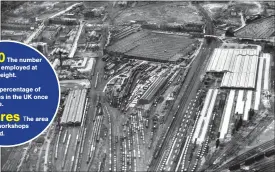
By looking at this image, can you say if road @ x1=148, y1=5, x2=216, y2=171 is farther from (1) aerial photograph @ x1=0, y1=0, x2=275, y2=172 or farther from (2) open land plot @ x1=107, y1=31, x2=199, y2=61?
(2) open land plot @ x1=107, y1=31, x2=199, y2=61

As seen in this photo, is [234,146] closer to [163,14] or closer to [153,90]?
[153,90]

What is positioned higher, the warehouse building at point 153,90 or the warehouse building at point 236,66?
the warehouse building at point 236,66

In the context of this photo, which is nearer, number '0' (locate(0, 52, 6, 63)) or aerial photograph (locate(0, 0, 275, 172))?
number '0' (locate(0, 52, 6, 63))

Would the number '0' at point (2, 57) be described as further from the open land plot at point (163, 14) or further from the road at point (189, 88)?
the open land plot at point (163, 14)

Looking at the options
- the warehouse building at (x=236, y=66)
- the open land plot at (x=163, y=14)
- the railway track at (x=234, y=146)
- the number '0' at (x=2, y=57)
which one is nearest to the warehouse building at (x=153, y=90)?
the warehouse building at (x=236, y=66)

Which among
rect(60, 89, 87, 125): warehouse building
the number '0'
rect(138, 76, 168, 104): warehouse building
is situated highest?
the number '0'

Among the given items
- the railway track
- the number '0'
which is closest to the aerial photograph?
the railway track

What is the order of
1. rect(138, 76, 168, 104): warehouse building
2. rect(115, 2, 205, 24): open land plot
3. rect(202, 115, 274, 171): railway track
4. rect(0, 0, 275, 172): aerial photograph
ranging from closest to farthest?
rect(202, 115, 274, 171): railway track
rect(0, 0, 275, 172): aerial photograph
rect(138, 76, 168, 104): warehouse building
rect(115, 2, 205, 24): open land plot

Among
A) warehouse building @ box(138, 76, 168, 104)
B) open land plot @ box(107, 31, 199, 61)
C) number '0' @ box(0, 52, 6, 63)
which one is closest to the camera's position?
number '0' @ box(0, 52, 6, 63)

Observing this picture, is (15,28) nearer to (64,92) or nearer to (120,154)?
Result: (64,92)
